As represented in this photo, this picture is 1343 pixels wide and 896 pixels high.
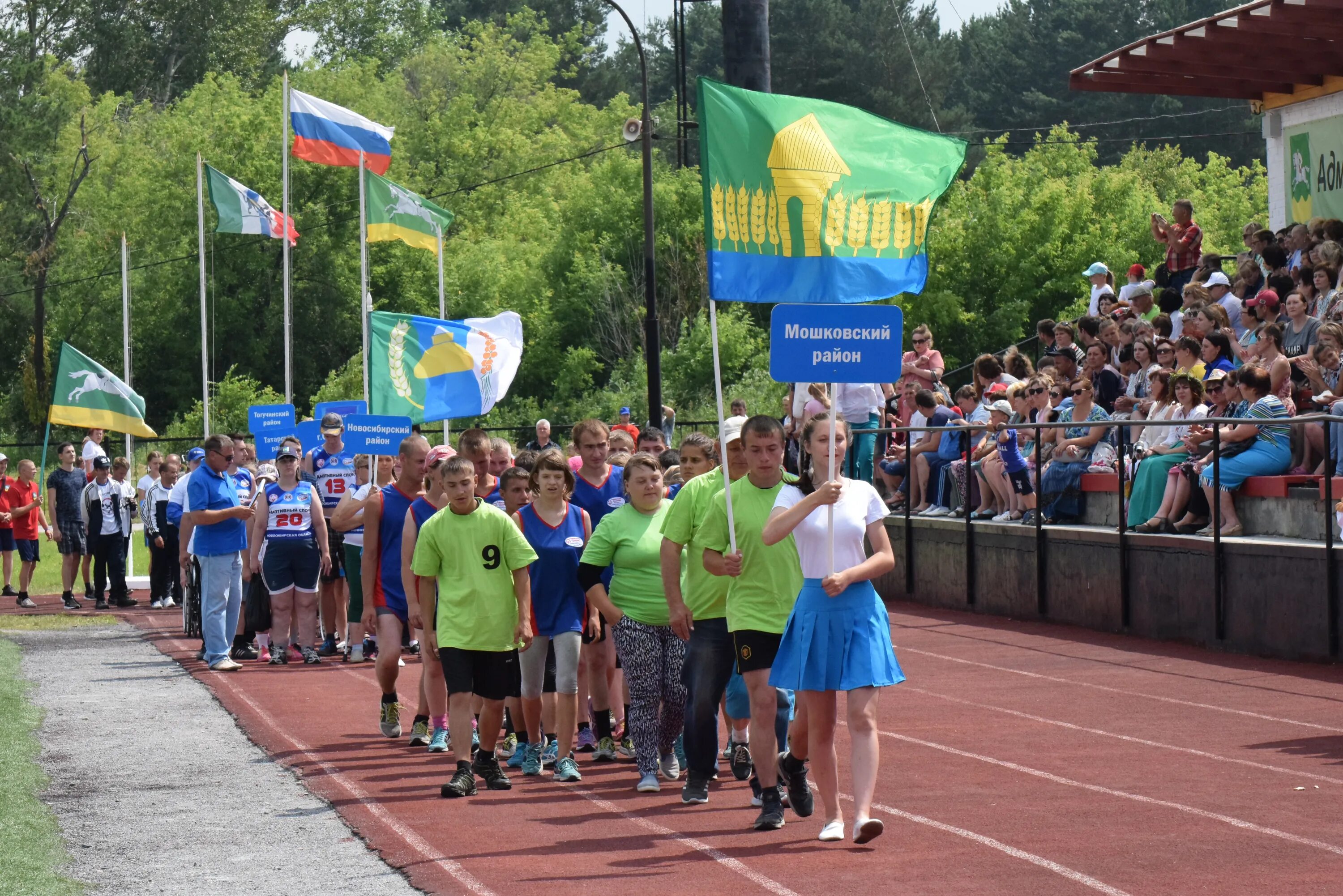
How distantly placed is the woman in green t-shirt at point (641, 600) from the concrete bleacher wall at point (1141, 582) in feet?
21.3

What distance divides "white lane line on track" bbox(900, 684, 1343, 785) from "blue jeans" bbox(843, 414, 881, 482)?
7860 millimetres

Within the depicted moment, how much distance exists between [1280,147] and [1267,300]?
22.9 feet

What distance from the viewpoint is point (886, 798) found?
929 centimetres

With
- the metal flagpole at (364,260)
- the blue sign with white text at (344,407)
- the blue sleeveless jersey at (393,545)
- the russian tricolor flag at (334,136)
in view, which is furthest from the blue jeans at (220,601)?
the russian tricolor flag at (334,136)

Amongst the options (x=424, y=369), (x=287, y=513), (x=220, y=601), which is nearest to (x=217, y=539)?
(x=220, y=601)

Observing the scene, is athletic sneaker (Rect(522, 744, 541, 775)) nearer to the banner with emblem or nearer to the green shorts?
the green shorts

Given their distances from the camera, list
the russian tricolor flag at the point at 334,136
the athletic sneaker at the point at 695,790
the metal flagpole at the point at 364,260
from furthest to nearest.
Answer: the russian tricolor flag at the point at 334,136
the metal flagpole at the point at 364,260
the athletic sneaker at the point at 695,790

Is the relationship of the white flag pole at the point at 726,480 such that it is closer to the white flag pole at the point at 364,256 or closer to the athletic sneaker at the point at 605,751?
the athletic sneaker at the point at 605,751

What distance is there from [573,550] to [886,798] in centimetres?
220

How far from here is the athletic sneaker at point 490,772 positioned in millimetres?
9820

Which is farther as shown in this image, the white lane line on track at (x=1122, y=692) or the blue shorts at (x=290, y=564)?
the blue shorts at (x=290, y=564)

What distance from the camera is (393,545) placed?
11508mm

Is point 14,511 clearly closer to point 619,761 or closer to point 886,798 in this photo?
point 619,761

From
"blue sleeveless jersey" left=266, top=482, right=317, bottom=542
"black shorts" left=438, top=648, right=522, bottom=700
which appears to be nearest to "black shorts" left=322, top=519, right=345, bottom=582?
"blue sleeveless jersey" left=266, top=482, right=317, bottom=542
